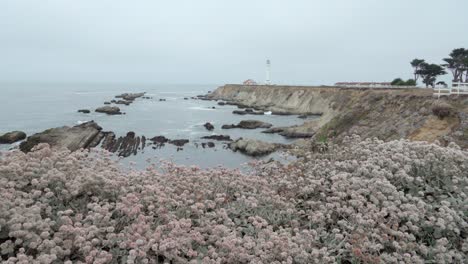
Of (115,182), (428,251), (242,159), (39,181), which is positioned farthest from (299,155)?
(242,159)

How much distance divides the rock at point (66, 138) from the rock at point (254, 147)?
567 inches

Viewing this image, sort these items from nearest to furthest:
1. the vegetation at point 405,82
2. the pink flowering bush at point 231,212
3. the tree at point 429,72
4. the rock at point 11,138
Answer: the pink flowering bush at point 231,212
the rock at point 11,138
the vegetation at point 405,82
the tree at point 429,72

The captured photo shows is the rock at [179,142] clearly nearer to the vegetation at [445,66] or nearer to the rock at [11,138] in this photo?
the rock at [11,138]

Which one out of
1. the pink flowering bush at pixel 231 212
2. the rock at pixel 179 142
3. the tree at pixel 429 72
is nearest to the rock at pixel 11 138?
the rock at pixel 179 142

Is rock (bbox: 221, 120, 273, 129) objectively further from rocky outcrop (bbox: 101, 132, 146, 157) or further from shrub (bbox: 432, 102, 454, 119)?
shrub (bbox: 432, 102, 454, 119)

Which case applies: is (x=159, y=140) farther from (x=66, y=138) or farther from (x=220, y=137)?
(x=66, y=138)

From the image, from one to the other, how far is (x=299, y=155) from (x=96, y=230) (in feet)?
20.0

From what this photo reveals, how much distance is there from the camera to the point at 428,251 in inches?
179

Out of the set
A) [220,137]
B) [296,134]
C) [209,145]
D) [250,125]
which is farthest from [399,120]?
[250,125]

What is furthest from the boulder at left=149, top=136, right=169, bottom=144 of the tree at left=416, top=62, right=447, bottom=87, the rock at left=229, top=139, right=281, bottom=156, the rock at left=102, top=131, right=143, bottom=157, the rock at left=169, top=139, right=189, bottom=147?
the tree at left=416, top=62, right=447, bottom=87

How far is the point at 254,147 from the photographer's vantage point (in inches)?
1305

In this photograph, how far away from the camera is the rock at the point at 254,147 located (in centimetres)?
3261

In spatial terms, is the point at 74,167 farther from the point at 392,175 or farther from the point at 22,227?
the point at 392,175

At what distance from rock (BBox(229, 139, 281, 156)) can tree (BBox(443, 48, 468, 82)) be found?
38806mm
